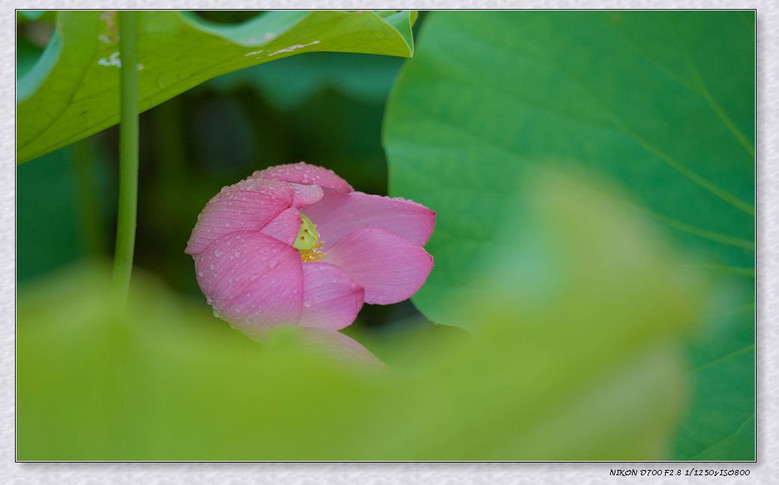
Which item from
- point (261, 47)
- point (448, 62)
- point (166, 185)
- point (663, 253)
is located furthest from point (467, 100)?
point (663, 253)

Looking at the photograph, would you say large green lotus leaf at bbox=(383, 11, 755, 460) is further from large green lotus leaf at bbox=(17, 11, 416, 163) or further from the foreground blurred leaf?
the foreground blurred leaf

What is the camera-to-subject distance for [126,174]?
0.46 m

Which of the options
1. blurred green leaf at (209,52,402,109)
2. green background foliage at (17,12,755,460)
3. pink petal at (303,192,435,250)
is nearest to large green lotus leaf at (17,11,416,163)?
green background foliage at (17,12,755,460)

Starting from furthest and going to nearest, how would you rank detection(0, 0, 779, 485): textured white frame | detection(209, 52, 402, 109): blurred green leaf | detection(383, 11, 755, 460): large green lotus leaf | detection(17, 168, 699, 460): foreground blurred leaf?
detection(209, 52, 402, 109): blurred green leaf
detection(383, 11, 755, 460): large green lotus leaf
detection(0, 0, 779, 485): textured white frame
detection(17, 168, 699, 460): foreground blurred leaf

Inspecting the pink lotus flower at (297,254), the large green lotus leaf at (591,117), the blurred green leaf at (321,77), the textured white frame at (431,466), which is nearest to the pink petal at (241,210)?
the pink lotus flower at (297,254)

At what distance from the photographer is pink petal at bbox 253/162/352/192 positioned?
1.73ft

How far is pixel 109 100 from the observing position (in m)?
0.57

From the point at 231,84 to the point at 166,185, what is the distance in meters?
0.17

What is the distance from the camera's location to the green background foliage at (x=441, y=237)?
224 millimetres

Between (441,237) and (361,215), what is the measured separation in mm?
266

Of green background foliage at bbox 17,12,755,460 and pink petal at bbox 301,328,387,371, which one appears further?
pink petal at bbox 301,328,387,371

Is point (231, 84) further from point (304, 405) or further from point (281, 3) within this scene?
point (304, 405)

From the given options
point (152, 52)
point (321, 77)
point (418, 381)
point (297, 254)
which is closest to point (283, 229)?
point (297, 254)

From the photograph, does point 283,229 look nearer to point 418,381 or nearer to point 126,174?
point 126,174
